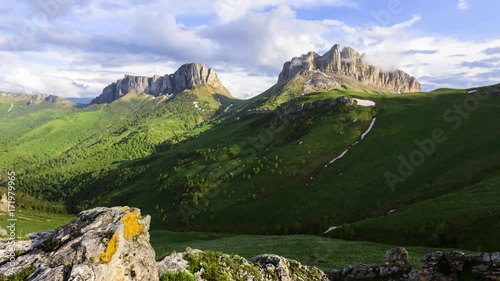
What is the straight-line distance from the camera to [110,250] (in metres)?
14.0

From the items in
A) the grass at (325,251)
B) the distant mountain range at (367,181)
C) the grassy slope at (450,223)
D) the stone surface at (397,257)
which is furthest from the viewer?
the distant mountain range at (367,181)

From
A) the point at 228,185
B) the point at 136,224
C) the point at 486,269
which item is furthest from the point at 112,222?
the point at 228,185

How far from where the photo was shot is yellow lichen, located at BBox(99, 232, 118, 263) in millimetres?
13626

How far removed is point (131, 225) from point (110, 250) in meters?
2.01

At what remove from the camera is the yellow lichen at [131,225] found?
15.5 metres

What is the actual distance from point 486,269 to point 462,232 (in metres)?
40.7

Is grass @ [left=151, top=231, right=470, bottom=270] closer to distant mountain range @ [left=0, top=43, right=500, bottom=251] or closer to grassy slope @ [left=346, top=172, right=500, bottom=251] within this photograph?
grassy slope @ [left=346, top=172, right=500, bottom=251]

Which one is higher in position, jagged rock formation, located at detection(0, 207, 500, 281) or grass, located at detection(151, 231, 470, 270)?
jagged rock formation, located at detection(0, 207, 500, 281)

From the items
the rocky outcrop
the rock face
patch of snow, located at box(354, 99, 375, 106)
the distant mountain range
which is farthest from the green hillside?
the rock face

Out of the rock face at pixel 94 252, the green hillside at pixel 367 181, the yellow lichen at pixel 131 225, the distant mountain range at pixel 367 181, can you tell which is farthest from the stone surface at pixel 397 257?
the green hillside at pixel 367 181

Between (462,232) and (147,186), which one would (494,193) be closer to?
(462,232)

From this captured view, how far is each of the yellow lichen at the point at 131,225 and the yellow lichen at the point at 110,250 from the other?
734mm

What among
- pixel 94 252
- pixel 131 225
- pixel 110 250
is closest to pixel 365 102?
pixel 131 225

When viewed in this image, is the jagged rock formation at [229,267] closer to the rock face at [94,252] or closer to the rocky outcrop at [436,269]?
the rock face at [94,252]
